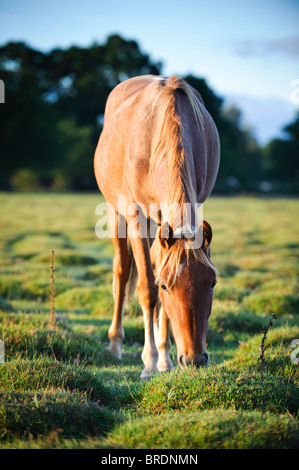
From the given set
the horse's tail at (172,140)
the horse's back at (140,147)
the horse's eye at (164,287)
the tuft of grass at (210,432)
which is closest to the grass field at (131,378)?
the tuft of grass at (210,432)

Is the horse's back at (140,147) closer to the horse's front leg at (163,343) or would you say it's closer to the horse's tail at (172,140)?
the horse's tail at (172,140)

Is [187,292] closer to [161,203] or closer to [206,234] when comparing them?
[206,234]

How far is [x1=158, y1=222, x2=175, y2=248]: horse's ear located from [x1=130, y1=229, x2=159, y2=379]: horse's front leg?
112cm

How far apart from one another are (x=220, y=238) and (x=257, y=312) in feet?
29.4

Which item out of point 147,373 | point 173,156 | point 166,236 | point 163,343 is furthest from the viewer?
point 163,343

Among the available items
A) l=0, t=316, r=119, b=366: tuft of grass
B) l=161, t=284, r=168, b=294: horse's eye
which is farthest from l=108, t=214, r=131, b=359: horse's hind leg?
l=161, t=284, r=168, b=294: horse's eye

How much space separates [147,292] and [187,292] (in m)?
1.39

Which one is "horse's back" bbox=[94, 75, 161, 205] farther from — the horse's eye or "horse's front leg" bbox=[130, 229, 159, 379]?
the horse's eye

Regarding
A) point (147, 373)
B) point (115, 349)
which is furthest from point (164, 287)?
point (115, 349)

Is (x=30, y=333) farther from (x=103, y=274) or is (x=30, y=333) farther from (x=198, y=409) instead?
(x=103, y=274)

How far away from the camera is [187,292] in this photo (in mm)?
3172

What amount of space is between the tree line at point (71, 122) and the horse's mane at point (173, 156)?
1545 inches

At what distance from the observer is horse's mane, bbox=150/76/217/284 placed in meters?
3.29

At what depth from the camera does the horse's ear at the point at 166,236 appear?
3.30 meters
